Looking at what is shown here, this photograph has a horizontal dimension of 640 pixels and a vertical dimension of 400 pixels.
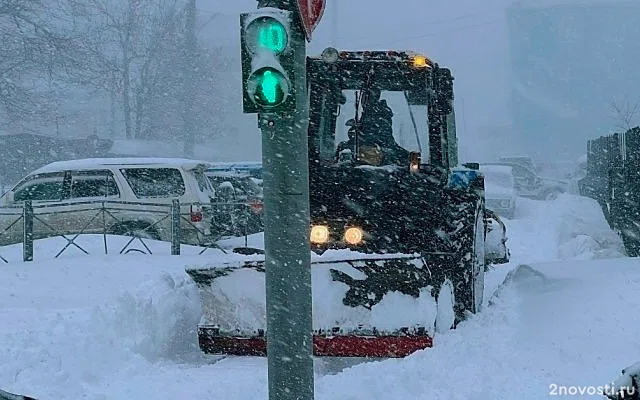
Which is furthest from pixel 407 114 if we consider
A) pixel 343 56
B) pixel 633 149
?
pixel 633 149

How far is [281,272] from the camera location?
14.7ft

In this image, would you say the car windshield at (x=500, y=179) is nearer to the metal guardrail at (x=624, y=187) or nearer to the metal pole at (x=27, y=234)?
the metal guardrail at (x=624, y=187)

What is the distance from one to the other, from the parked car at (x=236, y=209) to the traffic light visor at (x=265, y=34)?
24.1 ft

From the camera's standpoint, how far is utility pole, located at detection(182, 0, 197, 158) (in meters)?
37.6

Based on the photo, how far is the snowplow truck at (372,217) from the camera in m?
6.07

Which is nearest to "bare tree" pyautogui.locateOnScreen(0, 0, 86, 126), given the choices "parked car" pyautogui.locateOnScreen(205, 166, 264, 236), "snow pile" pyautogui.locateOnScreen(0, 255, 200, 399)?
"parked car" pyautogui.locateOnScreen(205, 166, 264, 236)

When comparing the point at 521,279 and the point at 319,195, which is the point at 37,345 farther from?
the point at 521,279

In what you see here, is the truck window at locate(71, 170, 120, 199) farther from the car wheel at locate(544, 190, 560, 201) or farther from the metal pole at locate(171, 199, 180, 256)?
the car wheel at locate(544, 190, 560, 201)

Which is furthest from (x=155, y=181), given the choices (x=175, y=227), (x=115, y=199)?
(x=175, y=227)

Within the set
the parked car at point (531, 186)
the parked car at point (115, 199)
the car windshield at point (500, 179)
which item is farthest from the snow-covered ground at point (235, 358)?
the parked car at point (531, 186)

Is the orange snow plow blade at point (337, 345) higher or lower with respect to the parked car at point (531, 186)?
lower

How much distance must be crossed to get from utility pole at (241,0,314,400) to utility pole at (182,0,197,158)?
110 feet

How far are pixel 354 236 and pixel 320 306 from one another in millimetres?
898

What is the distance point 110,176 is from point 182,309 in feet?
18.1
